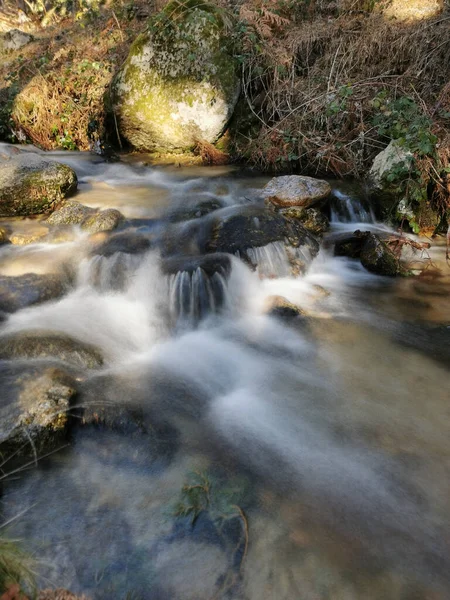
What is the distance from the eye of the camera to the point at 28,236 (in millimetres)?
5520

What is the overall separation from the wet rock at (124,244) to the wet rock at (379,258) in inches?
112

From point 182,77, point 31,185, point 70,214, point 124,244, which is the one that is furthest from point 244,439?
point 182,77

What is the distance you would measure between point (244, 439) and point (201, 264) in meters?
2.34

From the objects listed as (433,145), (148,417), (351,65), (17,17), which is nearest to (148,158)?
(351,65)

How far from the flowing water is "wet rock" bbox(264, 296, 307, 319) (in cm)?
10

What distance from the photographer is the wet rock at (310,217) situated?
589cm

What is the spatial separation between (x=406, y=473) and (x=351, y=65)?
7.49 meters

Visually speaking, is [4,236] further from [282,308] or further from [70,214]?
[282,308]

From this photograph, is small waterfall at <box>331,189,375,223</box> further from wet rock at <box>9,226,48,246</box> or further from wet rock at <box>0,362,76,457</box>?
wet rock at <box>0,362,76,457</box>

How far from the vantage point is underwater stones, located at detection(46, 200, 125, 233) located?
5.60 metres

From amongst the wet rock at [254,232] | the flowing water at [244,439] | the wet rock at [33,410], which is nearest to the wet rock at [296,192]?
the wet rock at [254,232]

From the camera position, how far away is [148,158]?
8805 millimetres

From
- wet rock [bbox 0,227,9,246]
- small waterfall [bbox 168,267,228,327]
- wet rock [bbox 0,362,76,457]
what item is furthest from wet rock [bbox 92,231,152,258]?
wet rock [bbox 0,362,76,457]

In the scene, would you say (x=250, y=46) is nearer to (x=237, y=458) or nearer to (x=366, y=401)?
(x=366, y=401)
